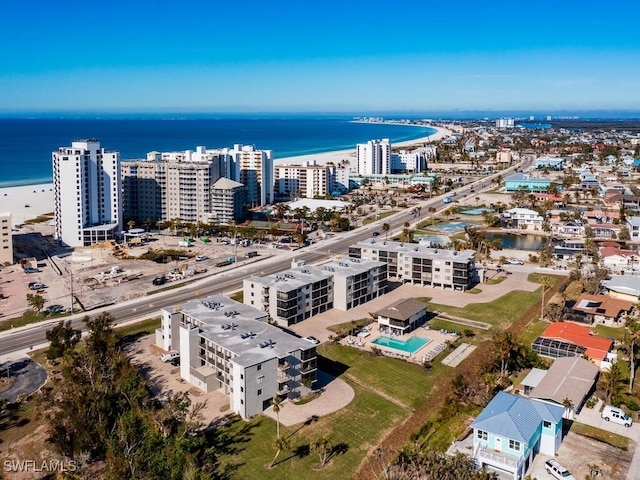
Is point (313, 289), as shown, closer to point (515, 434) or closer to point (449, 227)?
point (515, 434)

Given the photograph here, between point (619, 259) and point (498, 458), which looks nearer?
point (498, 458)

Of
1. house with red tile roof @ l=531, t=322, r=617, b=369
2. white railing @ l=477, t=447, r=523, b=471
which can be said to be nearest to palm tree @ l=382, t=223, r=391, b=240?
house with red tile roof @ l=531, t=322, r=617, b=369

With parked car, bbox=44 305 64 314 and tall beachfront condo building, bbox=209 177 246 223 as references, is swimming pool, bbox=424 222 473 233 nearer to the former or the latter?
tall beachfront condo building, bbox=209 177 246 223

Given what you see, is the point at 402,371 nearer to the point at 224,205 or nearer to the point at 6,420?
the point at 6,420

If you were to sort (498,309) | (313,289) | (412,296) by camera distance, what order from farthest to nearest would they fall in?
(412,296) < (498,309) < (313,289)

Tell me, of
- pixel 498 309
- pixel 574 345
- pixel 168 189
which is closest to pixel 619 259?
pixel 498 309

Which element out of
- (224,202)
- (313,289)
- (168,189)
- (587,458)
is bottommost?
(587,458)
